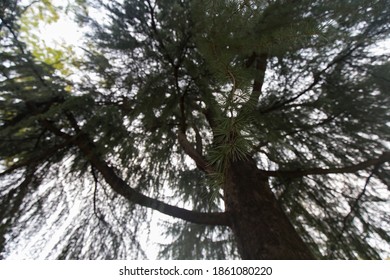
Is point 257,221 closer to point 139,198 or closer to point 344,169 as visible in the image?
point 344,169

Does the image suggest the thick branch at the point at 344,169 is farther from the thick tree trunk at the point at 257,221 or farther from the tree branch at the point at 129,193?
the tree branch at the point at 129,193

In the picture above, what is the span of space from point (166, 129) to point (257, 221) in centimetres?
170

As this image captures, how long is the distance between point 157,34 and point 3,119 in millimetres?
1685

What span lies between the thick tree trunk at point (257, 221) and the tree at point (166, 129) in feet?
0.07

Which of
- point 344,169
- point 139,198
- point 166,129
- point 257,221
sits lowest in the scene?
point 257,221

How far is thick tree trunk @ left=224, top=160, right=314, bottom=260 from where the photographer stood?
1.40m

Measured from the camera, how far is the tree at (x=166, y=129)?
2209 millimetres

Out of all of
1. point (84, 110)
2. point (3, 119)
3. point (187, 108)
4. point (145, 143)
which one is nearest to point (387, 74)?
point (187, 108)

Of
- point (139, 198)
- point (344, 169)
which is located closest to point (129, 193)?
point (139, 198)

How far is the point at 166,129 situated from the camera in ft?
9.79

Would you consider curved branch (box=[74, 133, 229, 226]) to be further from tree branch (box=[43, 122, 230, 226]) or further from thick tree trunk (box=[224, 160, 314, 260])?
thick tree trunk (box=[224, 160, 314, 260])

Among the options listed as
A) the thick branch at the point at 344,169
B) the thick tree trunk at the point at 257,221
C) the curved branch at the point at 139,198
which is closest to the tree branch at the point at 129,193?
the curved branch at the point at 139,198

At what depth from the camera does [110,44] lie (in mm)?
2588

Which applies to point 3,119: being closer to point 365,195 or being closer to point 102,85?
point 102,85
